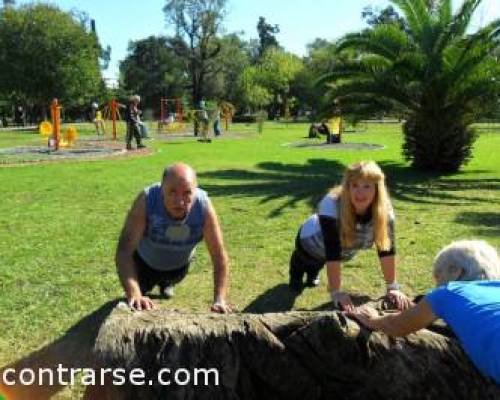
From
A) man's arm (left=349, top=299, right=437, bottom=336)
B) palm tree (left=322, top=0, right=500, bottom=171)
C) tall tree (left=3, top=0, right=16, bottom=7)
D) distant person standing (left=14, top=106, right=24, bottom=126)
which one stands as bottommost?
distant person standing (left=14, top=106, right=24, bottom=126)

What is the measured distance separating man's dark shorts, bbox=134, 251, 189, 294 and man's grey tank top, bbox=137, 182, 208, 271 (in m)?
0.05

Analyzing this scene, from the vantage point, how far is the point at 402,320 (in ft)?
9.47

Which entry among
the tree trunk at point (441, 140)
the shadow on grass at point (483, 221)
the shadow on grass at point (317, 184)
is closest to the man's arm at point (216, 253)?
the shadow on grass at point (483, 221)

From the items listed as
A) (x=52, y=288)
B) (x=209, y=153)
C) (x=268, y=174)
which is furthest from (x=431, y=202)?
(x=209, y=153)

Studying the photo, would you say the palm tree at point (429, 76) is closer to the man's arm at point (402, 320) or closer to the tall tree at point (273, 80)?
the man's arm at point (402, 320)

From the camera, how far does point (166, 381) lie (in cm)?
289

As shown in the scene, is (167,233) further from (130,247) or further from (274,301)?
(274,301)

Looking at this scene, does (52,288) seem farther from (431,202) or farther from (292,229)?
(431,202)

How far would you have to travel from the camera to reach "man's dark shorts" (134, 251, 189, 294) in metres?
4.93

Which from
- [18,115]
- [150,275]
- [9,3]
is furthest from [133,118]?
[9,3]

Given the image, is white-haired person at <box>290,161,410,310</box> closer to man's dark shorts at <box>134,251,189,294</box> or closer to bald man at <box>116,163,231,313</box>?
bald man at <box>116,163,231,313</box>

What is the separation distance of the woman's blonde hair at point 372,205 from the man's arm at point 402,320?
50.1 inches

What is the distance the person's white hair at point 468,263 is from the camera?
10.1 feet

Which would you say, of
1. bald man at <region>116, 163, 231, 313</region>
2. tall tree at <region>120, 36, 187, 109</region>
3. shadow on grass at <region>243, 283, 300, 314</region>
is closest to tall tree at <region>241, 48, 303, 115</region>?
tall tree at <region>120, 36, 187, 109</region>
